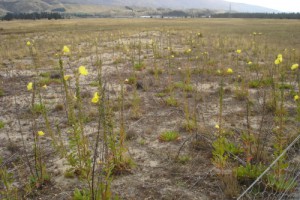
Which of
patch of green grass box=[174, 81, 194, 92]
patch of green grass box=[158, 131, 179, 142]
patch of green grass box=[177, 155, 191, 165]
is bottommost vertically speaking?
patch of green grass box=[177, 155, 191, 165]

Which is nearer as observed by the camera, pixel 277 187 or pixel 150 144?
pixel 277 187

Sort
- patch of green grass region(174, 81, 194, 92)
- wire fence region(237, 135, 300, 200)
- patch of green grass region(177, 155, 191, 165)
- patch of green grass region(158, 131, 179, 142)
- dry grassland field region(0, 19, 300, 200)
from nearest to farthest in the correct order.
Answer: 1. wire fence region(237, 135, 300, 200)
2. dry grassland field region(0, 19, 300, 200)
3. patch of green grass region(177, 155, 191, 165)
4. patch of green grass region(158, 131, 179, 142)
5. patch of green grass region(174, 81, 194, 92)

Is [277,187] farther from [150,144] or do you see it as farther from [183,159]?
[150,144]

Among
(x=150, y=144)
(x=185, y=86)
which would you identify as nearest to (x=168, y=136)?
(x=150, y=144)

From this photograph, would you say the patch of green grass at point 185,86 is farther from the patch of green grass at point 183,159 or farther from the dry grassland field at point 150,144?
the patch of green grass at point 183,159

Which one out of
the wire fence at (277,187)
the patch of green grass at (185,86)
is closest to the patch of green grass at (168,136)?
the wire fence at (277,187)

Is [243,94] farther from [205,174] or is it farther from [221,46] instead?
[221,46]

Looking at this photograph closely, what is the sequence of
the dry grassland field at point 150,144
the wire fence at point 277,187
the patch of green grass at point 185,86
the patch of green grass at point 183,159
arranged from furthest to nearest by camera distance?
the patch of green grass at point 185,86 → the patch of green grass at point 183,159 → the dry grassland field at point 150,144 → the wire fence at point 277,187

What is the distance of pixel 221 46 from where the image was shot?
16891 millimetres

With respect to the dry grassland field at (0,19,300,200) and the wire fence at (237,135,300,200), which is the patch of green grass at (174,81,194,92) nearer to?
the dry grassland field at (0,19,300,200)

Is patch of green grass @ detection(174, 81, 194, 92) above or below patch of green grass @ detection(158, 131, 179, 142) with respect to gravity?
above

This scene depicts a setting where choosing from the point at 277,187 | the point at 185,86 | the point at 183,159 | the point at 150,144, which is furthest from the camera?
the point at 185,86

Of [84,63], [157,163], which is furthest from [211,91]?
[84,63]

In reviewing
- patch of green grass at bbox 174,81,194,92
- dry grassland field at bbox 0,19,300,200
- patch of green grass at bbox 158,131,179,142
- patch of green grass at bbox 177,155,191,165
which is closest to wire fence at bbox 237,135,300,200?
dry grassland field at bbox 0,19,300,200
